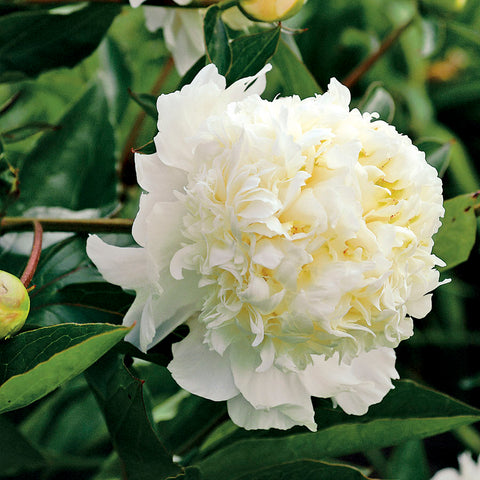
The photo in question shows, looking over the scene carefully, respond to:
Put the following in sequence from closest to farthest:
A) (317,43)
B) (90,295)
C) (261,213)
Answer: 1. (261,213)
2. (90,295)
3. (317,43)

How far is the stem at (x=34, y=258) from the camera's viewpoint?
319mm

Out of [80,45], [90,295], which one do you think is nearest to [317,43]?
[80,45]

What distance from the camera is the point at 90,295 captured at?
1.26 ft

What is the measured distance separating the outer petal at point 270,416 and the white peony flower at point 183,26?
0.25m

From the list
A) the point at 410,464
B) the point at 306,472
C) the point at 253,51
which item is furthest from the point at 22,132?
the point at 410,464

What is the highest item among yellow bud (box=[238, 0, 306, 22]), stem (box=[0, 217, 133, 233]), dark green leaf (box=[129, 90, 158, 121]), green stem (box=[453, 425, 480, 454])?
yellow bud (box=[238, 0, 306, 22])

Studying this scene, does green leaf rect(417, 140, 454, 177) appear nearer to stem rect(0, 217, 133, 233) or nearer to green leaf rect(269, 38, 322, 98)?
green leaf rect(269, 38, 322, 98)

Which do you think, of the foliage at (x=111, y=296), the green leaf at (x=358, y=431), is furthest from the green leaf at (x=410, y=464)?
the green leaf at (x=358, y=431)

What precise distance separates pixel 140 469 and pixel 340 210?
0.19m

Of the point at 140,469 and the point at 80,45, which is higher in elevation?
the point at 80,45

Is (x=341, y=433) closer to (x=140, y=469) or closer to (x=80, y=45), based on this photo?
(x=140, y=469)

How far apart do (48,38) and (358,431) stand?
12.9 inches

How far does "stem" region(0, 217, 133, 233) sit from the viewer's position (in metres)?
0.36

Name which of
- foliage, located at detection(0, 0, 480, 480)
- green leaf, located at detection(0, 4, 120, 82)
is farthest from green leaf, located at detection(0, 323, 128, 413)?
green leaf, located at detection(0, 4, 120, 82)
